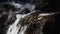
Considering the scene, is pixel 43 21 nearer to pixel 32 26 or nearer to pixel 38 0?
pixel 32 26

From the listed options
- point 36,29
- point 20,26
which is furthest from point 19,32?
point 36,29

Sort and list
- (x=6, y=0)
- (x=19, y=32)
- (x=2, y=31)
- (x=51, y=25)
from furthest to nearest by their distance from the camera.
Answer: (x=6, y=0), (x=2, y=31), (x=19, y=32), (x=51, y=25)

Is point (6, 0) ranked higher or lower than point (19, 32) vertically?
higher

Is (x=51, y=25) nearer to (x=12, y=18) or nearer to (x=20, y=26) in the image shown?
(x=20, y=26)

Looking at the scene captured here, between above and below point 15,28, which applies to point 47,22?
above

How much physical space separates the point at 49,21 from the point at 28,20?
949mm

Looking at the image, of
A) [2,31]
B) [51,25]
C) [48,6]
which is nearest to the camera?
[51,25]

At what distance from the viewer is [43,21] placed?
7.13m

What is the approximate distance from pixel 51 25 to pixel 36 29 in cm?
58

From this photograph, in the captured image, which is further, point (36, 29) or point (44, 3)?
point (44, 3)

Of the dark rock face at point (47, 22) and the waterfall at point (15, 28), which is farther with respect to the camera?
the waterfall at point (15, 28)

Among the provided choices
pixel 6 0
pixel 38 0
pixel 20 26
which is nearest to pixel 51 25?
pixel 20 26

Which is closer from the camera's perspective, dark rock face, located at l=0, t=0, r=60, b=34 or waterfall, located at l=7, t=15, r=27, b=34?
dark rock face, located at l=0, t=0, r=60, b=34

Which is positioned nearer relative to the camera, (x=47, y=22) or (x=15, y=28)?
(x=47, y=22)
